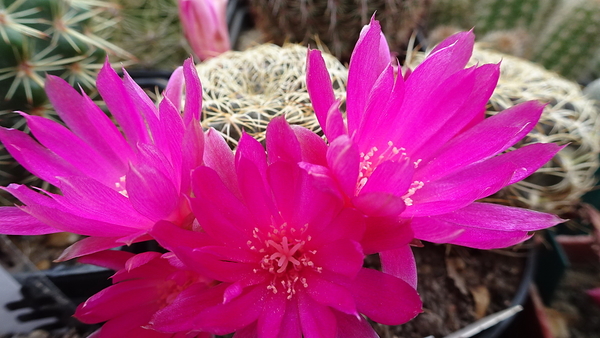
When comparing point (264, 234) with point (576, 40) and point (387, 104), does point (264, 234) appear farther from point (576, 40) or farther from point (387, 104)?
point (576, 40)

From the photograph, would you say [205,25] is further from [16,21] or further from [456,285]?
[456,285]

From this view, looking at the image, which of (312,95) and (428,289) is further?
(428,289)

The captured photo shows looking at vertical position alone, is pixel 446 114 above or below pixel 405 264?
above

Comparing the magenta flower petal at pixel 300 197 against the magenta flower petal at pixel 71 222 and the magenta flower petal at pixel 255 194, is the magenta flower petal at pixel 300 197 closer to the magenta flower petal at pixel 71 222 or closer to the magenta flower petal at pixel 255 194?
the magenta flower petal at pixel 255 194

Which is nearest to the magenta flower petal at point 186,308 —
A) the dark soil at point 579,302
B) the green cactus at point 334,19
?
the green cactus at point 334,19

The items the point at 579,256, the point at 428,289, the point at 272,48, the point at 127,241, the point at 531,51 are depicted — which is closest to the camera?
the point at 127,241

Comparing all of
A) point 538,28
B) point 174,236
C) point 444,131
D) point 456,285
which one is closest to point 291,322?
point 174,236

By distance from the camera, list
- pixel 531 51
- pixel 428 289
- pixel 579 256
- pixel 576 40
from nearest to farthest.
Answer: pixel 428 289
pixel 579 256
pixel 576 40
pixel 531 51

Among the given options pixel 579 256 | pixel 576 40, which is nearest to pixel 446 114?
pixel 579 256

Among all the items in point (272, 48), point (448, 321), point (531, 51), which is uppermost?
point (272, 48)
